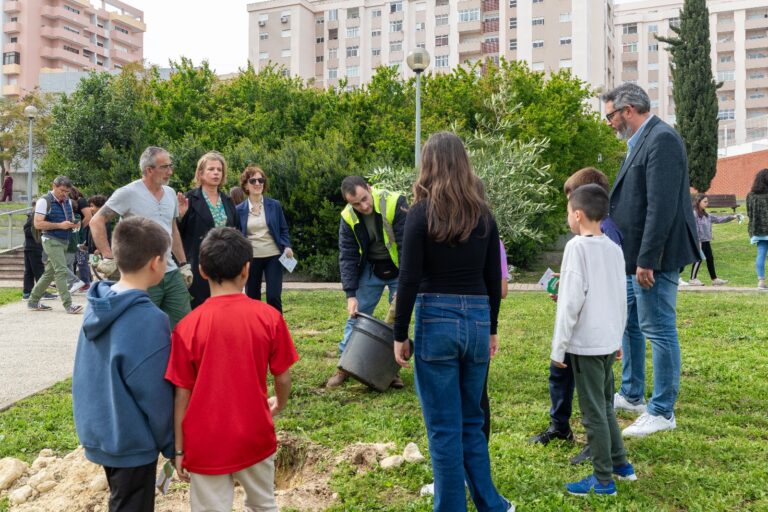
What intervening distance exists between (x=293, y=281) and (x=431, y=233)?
44.3 feet

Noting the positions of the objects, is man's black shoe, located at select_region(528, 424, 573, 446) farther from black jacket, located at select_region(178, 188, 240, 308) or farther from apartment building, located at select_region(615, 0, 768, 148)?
apartment building, located at select_region(615, 0, 768, 148)

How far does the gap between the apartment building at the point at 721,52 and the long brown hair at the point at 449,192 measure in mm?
86212

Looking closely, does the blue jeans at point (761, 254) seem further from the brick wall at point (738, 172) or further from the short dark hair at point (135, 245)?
the brick wall at point (738, 172)

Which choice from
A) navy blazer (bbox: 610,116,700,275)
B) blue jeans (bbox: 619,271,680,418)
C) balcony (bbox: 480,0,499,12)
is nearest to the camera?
navy blazer (bbox: 610,116,700,275)

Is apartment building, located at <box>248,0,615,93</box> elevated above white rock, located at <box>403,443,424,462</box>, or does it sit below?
above

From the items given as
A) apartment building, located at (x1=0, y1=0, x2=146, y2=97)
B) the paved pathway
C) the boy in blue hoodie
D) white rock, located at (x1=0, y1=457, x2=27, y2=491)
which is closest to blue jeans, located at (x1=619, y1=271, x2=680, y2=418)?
the boy in blue hoodie

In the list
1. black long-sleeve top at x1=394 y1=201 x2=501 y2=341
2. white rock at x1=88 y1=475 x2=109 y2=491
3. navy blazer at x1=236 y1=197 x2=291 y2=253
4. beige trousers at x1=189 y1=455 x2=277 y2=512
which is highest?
navy blazer at x1=236 y1=197 x2=291 y2=253

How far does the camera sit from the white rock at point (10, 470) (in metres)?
3.81

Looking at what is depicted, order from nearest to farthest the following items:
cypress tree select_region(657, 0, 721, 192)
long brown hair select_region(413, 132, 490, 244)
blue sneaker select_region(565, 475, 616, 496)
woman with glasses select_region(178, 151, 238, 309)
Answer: long brown hair select_region(413, 132, 490, 244)
blue sneaker select_region(565, 475, 616, 496)
woman with glasses select_region(178, 151, 238, 309)
cypress tree select_region(657, 0, 721, 192)

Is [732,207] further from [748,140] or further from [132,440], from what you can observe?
[132,440]

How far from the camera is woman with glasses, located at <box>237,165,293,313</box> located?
22.3 ft

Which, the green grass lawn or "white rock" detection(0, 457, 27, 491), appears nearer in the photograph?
the green grass lawn

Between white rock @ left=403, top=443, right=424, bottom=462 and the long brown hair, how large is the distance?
151 centimetres

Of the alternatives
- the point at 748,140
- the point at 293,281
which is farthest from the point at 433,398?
the point at 748,140
